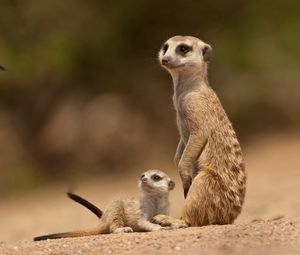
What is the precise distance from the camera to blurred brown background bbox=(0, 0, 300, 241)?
1584 centimetres

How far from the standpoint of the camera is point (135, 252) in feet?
18.9

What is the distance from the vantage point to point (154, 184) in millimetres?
6906

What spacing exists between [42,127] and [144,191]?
10777 millimetres

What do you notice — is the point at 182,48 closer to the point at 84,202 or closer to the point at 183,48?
the point at 183,48

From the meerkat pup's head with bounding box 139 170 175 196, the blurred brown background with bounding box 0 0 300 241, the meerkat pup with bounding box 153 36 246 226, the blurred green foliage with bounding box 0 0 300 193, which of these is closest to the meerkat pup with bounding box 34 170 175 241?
the meerkat pup's head with bounding box 139 170 175 196

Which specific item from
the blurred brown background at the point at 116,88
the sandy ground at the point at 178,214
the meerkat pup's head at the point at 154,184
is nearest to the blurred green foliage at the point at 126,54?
the blurred brown background at the point at 116,88

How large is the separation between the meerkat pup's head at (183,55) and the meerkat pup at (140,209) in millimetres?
671

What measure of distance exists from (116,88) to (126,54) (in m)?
0.61

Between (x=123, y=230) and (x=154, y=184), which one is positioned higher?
(x=154, y=184)

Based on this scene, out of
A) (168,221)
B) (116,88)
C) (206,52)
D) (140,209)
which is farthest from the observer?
(116,88)

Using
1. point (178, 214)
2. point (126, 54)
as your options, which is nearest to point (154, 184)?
point (178, 214)

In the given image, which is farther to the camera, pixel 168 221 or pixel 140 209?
pixel 140 209

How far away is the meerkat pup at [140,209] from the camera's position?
6836mm

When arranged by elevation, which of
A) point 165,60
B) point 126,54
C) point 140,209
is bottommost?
point 140,209
